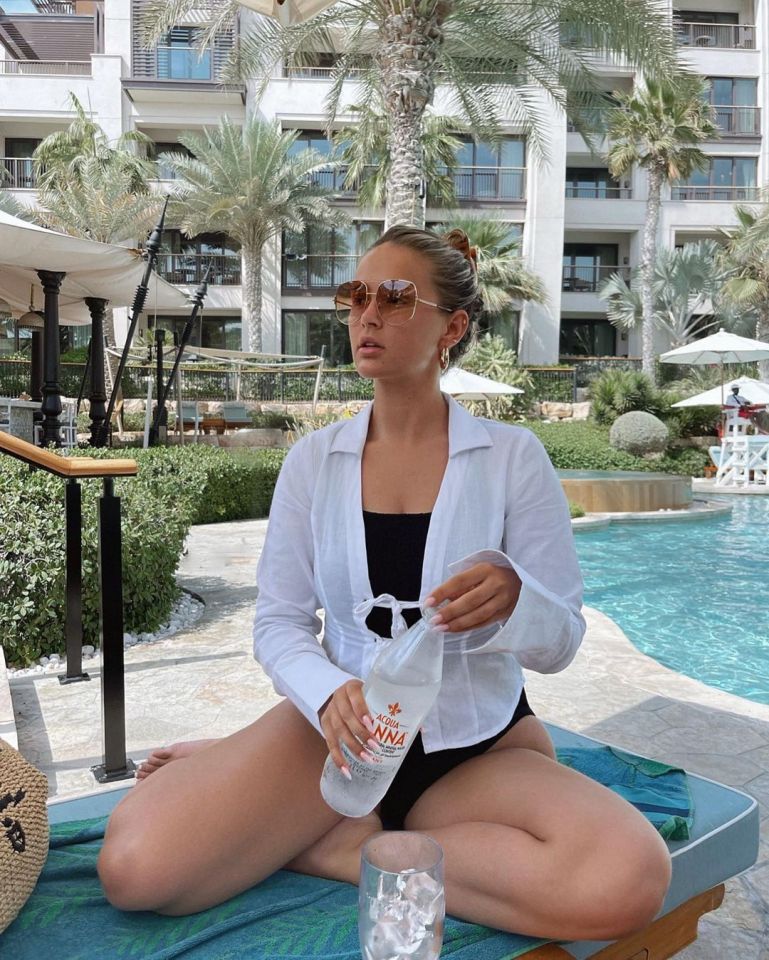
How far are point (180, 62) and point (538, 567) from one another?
31572mm

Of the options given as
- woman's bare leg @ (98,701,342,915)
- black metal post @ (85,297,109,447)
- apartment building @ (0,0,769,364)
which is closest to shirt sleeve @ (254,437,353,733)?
woman's bare leg @ (98,701,342,915)

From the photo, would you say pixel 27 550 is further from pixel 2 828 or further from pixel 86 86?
pixel 86 86

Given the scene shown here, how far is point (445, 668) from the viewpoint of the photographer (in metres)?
1.84

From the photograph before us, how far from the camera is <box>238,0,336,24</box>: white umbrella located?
16.4 feet

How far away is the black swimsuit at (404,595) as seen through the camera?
1.87m

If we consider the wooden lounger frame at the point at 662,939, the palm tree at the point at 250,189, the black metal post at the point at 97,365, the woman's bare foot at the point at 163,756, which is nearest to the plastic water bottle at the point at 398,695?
the wooden lounger frame at the point at 662,939

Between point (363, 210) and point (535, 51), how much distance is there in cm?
1650

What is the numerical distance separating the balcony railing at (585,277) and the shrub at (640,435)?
1431 centimetres

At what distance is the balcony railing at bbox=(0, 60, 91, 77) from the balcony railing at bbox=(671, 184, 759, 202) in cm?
2105

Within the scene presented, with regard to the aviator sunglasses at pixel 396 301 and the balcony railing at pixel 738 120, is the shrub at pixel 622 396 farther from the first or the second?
the aviator sunglasses at pixel 396 301

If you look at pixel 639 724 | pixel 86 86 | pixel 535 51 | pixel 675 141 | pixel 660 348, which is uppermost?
pixel 86 86

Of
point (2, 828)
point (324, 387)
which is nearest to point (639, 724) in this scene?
point (2, 828)

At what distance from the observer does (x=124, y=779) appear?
3131 mm

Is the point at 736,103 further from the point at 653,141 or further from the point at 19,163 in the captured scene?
the point at 19,163
